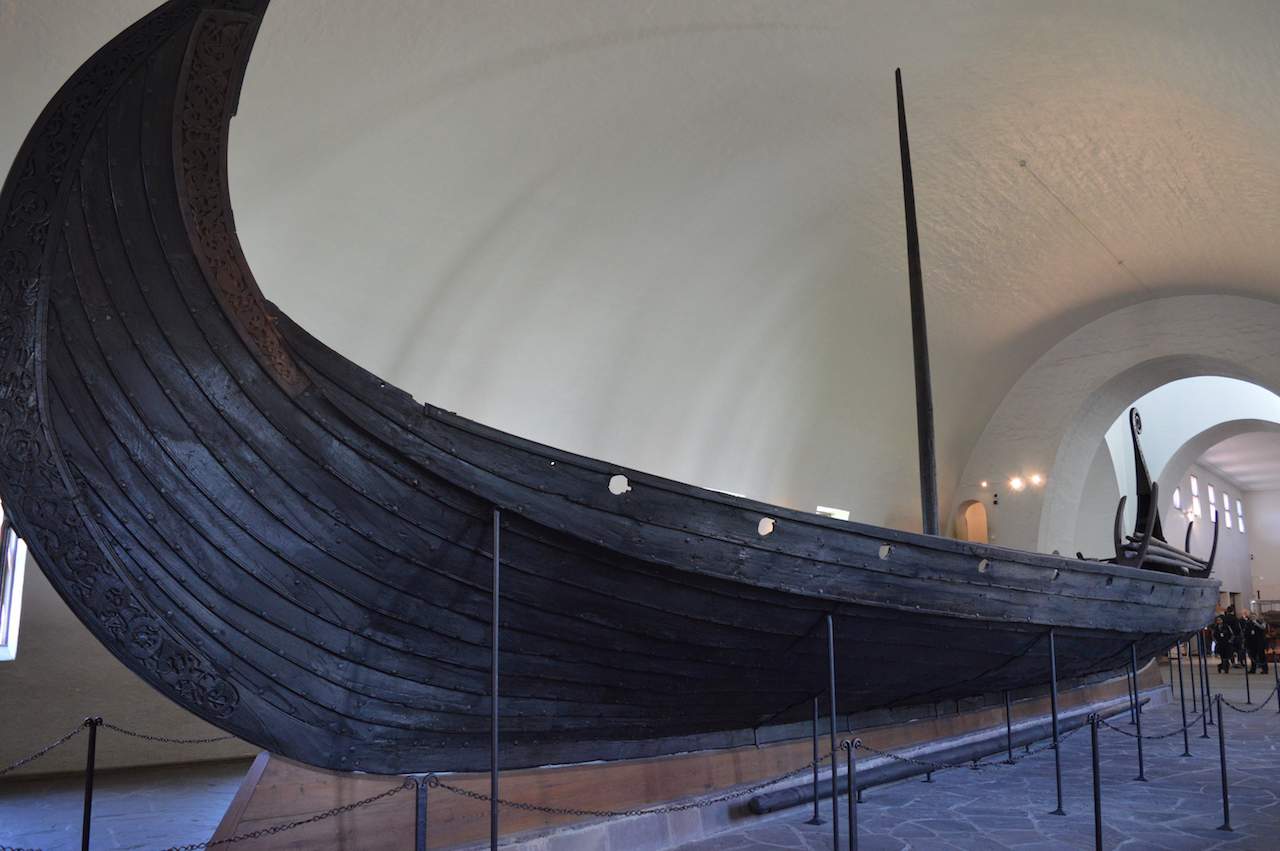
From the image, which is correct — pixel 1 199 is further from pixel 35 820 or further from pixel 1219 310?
pixel 1219 310

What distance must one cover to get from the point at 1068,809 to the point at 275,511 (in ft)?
13.5

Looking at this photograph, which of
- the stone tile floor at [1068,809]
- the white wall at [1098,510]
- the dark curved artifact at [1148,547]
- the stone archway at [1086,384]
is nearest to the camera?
the stone tile floor at [1068,809]

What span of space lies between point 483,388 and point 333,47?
2773mm

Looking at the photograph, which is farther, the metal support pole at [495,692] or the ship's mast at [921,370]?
the ship's mast at [921,370]

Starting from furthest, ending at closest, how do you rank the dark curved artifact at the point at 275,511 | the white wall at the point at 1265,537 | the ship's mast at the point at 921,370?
the white wall at the point at 1265,537 → the ship's mast at the point at 921,370 → the dark curved artifact at the point at 275,511

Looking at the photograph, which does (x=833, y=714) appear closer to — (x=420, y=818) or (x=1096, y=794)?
(x=1096, y=794)

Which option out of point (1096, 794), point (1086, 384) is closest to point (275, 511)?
point (1096, 794)

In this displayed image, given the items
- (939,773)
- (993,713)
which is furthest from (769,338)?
(939,773)

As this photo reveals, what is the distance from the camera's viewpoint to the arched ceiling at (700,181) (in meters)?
5.28

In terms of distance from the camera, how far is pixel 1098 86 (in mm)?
6922

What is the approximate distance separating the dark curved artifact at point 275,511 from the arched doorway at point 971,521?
31.4 ft

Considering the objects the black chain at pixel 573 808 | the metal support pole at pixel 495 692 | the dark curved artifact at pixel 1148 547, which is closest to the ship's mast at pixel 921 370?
the dark curved artifact at pixel 1148 547

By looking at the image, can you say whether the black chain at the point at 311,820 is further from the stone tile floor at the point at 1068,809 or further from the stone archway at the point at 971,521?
the stone archway at the point at 971,521

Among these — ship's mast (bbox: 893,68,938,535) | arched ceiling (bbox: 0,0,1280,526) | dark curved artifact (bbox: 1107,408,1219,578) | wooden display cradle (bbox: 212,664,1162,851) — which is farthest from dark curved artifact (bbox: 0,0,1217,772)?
dark curved artifact (bbox: 1107,408,1219,578)
